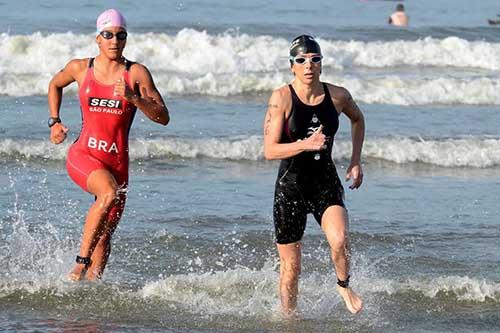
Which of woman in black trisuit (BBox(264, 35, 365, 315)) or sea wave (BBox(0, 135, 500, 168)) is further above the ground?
woman in black trisuit (BBox(264, 35, 365, 315))

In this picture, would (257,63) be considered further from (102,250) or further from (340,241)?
(340,241)

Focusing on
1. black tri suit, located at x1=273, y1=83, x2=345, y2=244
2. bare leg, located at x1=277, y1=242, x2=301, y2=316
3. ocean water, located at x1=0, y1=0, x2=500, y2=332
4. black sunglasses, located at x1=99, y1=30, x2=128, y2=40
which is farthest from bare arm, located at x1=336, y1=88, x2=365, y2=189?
black sunglasses, located at x1=99, y1=30, x2=128, y2=40

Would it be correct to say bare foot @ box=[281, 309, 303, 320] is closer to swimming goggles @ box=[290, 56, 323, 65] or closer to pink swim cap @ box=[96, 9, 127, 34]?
swimming goggles @ box=[290, 56, 323, 65]

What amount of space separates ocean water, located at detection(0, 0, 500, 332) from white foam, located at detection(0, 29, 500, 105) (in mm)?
52

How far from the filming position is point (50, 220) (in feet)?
36.6

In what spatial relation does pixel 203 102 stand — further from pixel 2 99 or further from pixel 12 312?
pixel 12 312

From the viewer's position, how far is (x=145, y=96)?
848 centimetres

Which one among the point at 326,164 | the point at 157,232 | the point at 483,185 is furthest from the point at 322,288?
the point at 483,185

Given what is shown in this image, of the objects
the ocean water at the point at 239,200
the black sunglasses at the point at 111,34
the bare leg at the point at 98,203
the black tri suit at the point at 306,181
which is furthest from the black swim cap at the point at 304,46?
the ocean water at the point at 239,200

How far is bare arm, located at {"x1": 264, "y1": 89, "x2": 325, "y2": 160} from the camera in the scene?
7.46 metres

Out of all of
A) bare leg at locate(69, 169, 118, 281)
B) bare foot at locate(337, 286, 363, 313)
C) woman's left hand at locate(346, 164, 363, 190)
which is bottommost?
bare foot at locate(337, 286, 363, 313)

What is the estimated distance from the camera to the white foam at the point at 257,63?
19.9m

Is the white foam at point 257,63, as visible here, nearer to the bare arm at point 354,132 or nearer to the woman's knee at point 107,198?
the woman's knee at point 107,198

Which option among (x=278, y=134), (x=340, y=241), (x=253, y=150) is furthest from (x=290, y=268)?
(x=253, y=150)
